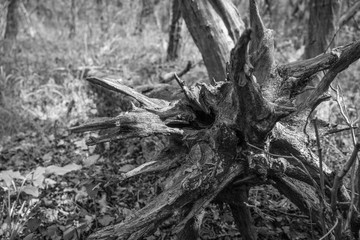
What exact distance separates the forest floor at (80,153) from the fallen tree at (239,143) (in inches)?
10.8

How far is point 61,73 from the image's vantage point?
6562mm

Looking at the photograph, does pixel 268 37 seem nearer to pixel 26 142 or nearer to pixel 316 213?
pixel 316 213

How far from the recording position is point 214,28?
3838mm

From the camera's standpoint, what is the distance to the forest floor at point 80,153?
2928 millimetres

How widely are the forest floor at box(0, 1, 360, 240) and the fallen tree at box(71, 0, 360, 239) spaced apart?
274mm

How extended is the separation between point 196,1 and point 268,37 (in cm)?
161

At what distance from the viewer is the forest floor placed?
2.93 meters

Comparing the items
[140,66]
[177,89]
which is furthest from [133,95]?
[140,66]

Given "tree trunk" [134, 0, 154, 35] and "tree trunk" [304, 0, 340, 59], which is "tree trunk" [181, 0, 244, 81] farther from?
"tree trunk" [134, 0, 154, 35]

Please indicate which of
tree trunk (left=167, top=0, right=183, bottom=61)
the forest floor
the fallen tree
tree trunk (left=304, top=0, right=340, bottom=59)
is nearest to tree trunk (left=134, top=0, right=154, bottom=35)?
the forest floor

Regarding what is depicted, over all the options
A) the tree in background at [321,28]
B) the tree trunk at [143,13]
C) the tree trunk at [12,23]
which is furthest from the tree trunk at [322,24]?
the tree trunk at [12,23]

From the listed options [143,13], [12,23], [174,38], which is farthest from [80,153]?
[143,13]

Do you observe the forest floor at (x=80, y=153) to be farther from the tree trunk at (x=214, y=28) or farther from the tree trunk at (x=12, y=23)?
the tree trunk at (x=214, y=28)

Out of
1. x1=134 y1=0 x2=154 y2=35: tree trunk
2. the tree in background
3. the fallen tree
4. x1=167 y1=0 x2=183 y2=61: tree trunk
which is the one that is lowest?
the fallen tree
